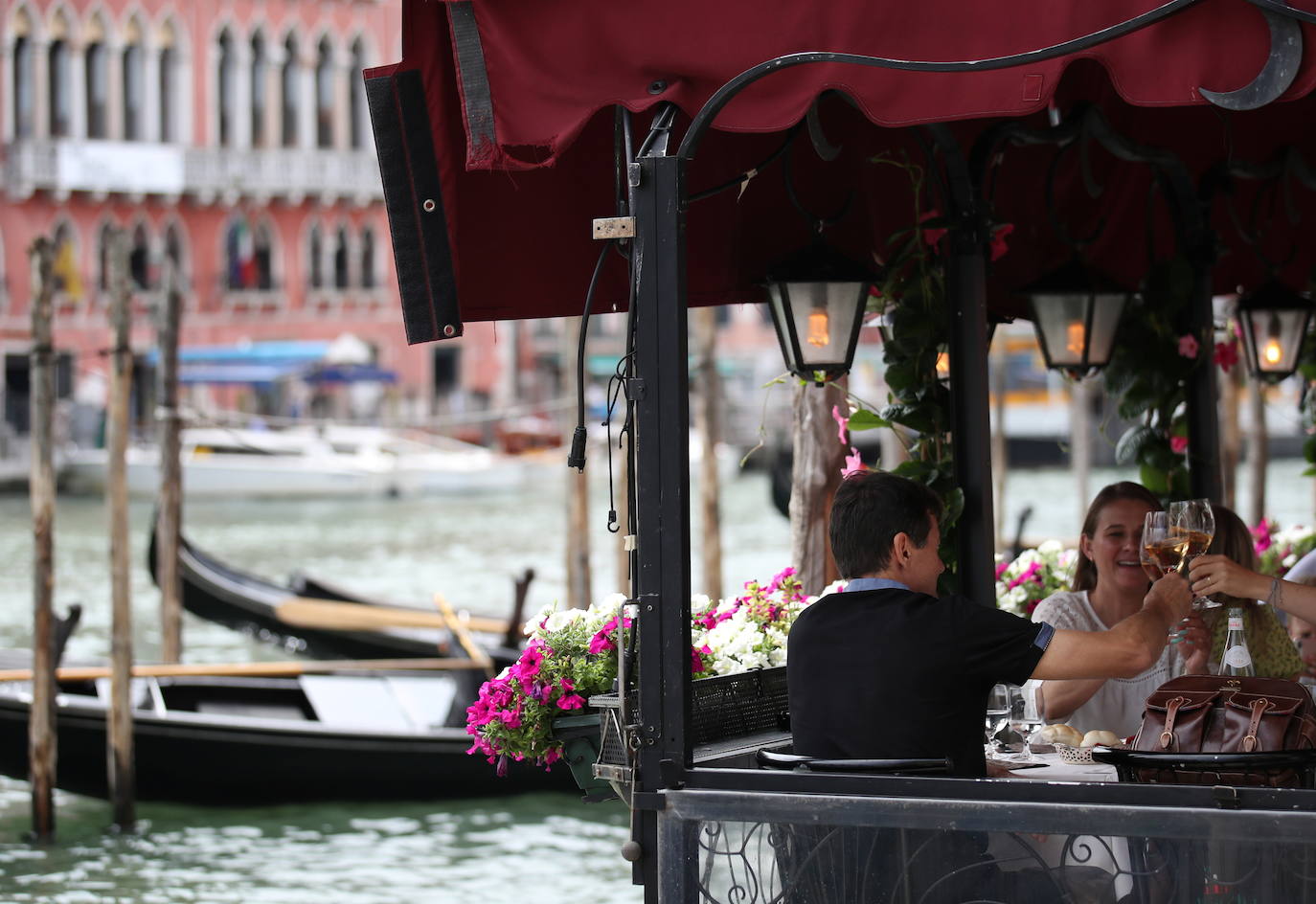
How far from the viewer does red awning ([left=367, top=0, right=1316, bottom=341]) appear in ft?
7.47

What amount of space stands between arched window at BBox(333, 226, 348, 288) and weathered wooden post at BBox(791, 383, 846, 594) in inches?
1134

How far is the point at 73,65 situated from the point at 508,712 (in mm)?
30209

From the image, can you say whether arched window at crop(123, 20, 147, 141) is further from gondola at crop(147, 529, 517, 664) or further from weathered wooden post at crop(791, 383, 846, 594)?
weathered wooden post at crop(791, 383, 846, 594)

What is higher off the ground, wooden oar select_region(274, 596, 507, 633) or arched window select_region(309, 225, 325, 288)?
arched window select_region(309, 225, 325, 288)

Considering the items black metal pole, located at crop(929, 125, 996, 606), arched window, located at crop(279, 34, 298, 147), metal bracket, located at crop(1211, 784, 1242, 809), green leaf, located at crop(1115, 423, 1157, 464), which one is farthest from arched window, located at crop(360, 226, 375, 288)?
metal bracket, located at crop(1211, 784, 1242, 809)


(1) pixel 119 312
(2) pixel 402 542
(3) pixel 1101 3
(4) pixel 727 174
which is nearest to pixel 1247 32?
(3) pixel 1101 3

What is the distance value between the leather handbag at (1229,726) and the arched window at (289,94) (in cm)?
3185

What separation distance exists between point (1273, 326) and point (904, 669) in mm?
3033

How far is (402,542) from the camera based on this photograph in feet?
73.3

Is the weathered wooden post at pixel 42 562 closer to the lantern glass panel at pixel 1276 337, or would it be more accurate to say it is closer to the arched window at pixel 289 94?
the lantern glass panel at pixel 1276 337

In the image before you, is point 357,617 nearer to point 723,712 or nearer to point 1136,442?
point 1136,442

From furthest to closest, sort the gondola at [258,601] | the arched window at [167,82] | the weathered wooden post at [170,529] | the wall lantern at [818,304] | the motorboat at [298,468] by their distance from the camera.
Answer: the arched window at [167,82] < the motorboat at [298,468] < the gondola at [258,601] < the weathered wooden post at [170,529] < the wall lantern at [818,304]

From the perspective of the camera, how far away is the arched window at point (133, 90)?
3141 centimetres

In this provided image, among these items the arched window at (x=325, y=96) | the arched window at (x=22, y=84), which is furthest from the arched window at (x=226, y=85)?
the arched window at (x=22, y=84)
